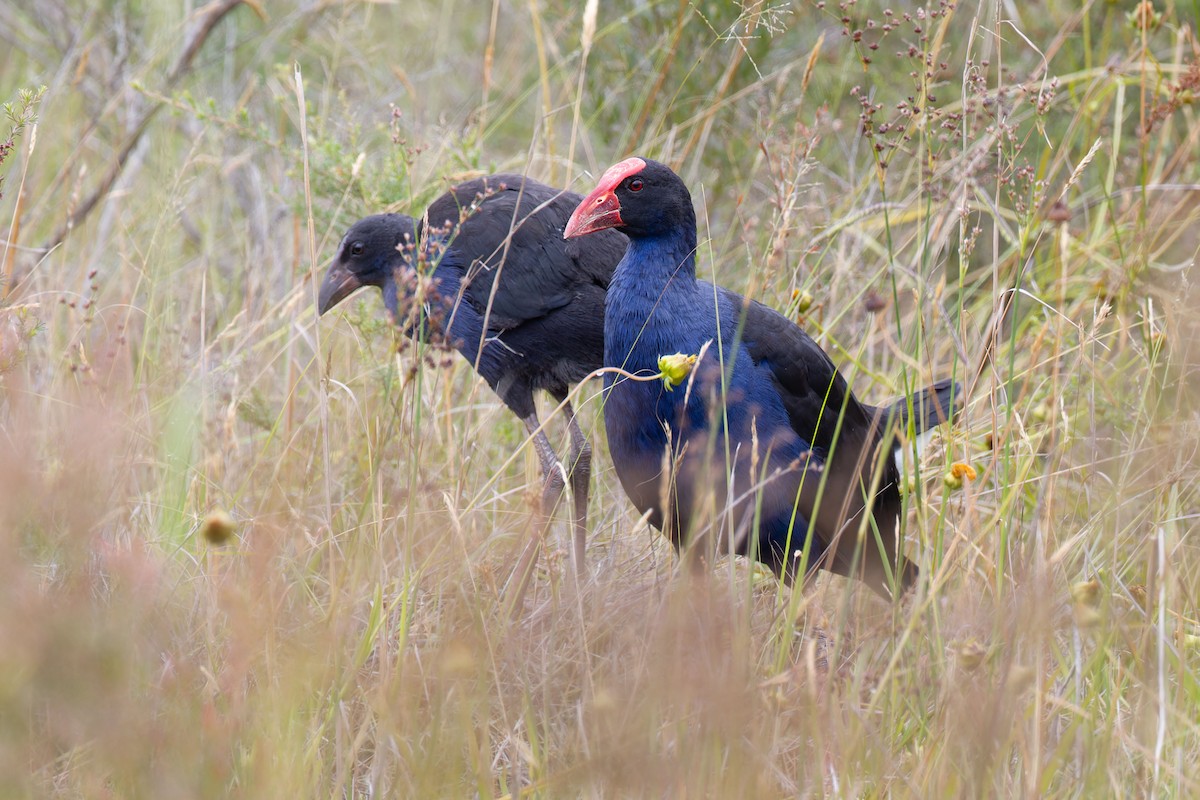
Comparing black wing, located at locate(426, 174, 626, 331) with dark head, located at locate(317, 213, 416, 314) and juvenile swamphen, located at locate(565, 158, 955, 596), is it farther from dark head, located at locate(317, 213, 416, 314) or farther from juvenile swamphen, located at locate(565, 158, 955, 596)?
juvenile swamphen, located at locate(565, 158, 955, 596)

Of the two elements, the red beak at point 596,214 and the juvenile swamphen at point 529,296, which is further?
the juvenile swamphen at point 529,296

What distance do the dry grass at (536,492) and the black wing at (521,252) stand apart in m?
0.22

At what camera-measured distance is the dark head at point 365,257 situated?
3.54 m

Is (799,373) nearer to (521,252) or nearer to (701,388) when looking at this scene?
(701,388)

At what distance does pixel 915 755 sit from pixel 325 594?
4.33 ft

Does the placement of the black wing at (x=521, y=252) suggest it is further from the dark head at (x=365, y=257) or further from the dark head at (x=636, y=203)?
the dark head at (x=636, y=203)

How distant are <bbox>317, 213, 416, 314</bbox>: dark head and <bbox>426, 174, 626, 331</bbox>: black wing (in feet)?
0.57

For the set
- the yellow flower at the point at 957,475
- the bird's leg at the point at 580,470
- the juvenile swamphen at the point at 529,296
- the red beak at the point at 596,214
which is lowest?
the bird's leg at the point at 580,470

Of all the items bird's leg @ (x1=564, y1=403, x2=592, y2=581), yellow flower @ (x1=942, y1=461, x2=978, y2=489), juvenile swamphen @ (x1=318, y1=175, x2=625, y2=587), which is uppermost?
juvenile swamphen @ (x1=318, y1=175, x2=625, y2=587)

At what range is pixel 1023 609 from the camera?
1.69 meters

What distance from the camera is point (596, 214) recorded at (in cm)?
299

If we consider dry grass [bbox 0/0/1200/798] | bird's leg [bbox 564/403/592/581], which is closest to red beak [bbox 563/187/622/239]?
dry grass [bbox 0/0/1200/798]

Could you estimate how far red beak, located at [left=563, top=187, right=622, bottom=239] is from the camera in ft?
9.74

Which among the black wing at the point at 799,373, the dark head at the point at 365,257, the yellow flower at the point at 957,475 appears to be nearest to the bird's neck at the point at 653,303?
the black wing at the point at 799,373
